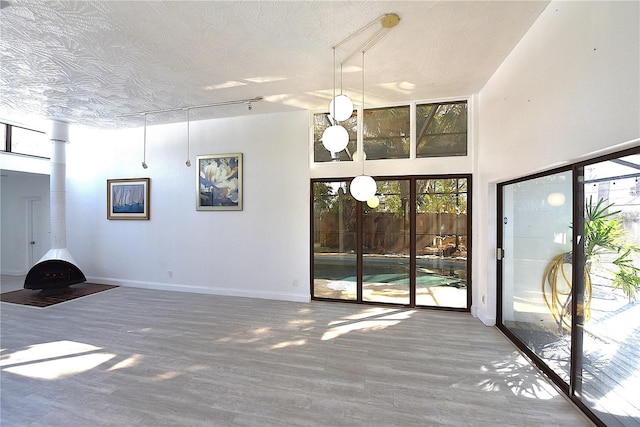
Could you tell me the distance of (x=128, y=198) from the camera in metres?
5.66

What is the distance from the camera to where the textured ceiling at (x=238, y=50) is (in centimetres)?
232

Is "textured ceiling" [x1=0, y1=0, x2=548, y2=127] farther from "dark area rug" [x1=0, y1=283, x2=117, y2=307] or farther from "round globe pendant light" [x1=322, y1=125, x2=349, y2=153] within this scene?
A: "dark area rug" [x1=0, y1=283, x2=117, y2=307]

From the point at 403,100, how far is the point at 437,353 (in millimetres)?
3570

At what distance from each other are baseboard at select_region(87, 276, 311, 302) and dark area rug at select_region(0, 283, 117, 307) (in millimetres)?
188

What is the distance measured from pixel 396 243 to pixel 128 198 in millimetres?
5486

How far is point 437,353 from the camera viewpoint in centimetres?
291

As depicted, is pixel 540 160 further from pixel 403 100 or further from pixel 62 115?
pixel 62 115

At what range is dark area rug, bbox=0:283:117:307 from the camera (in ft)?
15.1

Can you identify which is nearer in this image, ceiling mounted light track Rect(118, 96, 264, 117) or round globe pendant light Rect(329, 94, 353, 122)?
round globe pendant light Rect(329, 94, 353, 122)

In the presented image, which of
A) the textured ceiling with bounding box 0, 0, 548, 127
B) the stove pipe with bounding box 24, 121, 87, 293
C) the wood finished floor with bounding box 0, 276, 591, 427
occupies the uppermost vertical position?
the textured ceiling with bounding box 0, 0, 548, 127

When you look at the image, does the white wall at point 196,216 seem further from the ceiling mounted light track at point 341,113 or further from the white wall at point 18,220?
the ceiling mounted light track at point 341,113

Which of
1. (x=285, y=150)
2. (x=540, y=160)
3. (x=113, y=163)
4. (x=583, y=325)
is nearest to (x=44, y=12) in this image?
(x=285, y=150)

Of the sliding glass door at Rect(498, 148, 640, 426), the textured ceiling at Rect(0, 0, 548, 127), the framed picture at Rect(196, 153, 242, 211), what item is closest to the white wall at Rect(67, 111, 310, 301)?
the framed picture at Rect(196, 153, 242, 211)

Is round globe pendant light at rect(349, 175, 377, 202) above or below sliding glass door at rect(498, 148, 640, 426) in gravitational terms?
above
